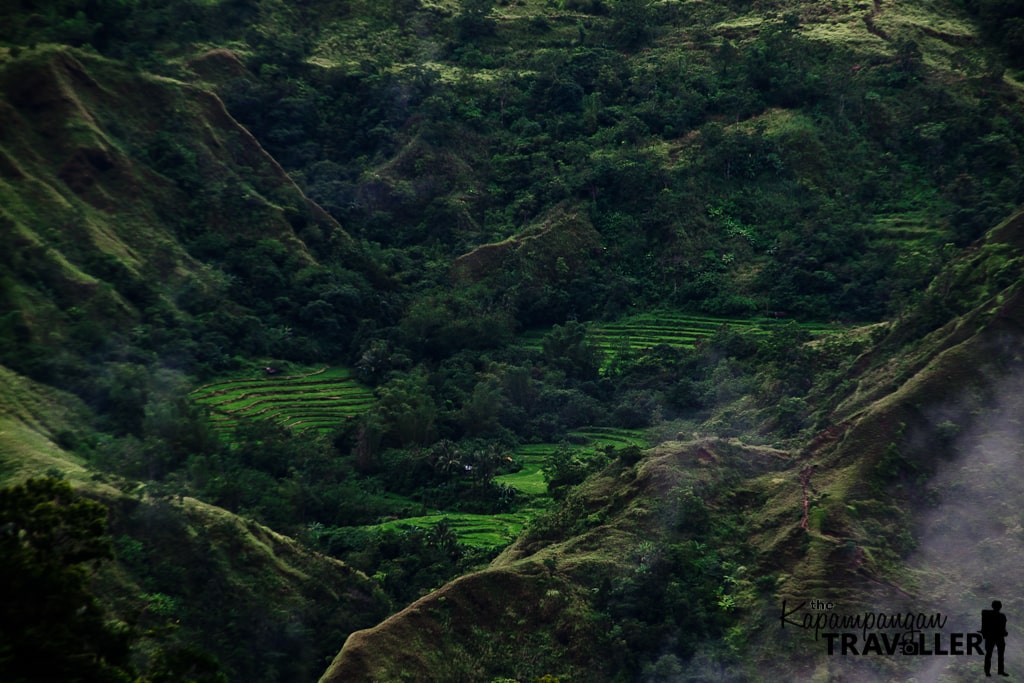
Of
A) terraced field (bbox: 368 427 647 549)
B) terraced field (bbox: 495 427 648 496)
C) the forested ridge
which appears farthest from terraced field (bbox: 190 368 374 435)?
terraced field (bbox: 368 427 647 549)

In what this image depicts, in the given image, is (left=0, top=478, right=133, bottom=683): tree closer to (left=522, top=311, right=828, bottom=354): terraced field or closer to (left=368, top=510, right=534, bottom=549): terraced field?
(left=368, top=510, right=534, bottom=549): terraced field

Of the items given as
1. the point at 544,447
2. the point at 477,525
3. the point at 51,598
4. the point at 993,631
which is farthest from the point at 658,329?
the point at 51,598

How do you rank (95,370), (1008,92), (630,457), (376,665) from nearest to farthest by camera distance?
(376,665)
(630,457)
(95,370)
(1008,92)

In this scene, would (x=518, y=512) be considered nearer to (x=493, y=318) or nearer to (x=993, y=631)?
(x=493, y=318)

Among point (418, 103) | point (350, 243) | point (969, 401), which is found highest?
point (969, 401)

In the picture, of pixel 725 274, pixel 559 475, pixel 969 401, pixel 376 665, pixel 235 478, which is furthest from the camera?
pixel 725 274

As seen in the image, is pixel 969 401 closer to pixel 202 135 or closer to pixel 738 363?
pixel 738 363

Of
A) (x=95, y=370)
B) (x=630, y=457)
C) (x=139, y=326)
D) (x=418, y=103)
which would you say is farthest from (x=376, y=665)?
(x=418, y=103)
